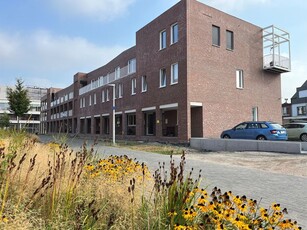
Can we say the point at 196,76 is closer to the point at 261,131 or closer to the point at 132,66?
the point at 261,131

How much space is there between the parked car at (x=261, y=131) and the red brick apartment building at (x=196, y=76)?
117 inches

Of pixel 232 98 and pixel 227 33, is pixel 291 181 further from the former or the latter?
pixel 227 33

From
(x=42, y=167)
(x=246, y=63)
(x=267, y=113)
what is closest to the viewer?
(x=42, y=167)

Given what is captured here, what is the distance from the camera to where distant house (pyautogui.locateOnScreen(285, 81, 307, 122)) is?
184ft

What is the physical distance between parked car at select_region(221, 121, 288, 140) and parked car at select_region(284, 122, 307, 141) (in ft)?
18.3

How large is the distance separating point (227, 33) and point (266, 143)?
1186 centimetres

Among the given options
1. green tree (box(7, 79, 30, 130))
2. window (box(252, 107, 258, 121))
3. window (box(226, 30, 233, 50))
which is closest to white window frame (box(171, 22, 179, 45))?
window (box(226, 30, 233, 50))

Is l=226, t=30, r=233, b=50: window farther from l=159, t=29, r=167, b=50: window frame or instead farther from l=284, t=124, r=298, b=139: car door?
l=284, t=124, r=298, b=139: car door

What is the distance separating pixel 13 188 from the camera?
3.88 metres

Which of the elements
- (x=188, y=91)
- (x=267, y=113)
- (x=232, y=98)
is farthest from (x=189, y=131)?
(x=267, y=113)

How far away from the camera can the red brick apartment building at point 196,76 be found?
20420 millimetres

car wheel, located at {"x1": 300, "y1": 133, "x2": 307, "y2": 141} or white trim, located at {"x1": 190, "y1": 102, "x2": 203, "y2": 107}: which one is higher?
white trim, located at {"x1": 190, "y1": 102, "x2": 203, "y2": 107}

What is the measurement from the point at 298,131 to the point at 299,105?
132 feet

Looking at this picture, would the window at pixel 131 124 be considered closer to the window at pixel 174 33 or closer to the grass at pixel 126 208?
the window at pixel 174 33
